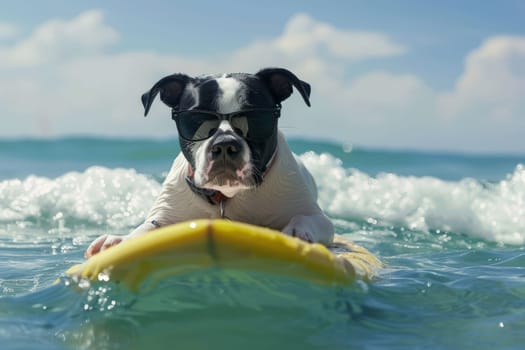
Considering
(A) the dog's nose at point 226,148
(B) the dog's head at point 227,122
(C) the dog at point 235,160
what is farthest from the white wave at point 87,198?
(A) the dog's nose at point 226,148

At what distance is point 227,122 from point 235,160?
221mm

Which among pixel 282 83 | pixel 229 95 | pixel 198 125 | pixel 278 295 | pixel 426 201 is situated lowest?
pixel 278 295

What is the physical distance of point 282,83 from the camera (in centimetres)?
436

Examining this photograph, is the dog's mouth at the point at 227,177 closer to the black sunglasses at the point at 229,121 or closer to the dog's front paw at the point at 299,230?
the black sunglasses at the point at 229,121

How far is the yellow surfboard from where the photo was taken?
2.92 metres

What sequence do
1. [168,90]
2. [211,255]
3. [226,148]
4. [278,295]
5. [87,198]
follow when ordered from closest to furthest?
[211,255] → [278,295] → [226,148] → [168,90] → [87,198]

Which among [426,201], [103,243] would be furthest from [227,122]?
[426,201]

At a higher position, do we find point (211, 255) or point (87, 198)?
point (87, 198)

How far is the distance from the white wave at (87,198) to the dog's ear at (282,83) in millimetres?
3807

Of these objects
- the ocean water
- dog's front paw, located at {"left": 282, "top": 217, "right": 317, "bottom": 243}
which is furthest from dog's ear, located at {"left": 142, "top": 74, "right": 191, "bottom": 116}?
the ocean water

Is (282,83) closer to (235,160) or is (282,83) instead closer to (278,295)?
(235,160)

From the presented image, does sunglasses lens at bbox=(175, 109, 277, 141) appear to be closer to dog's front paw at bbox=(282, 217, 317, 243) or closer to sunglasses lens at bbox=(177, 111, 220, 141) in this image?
sunglasses lens at bbox=(177, 111, 220, 141)

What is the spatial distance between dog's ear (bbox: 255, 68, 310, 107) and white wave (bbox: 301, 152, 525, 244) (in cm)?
396

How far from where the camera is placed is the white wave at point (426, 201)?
8.29 meters
